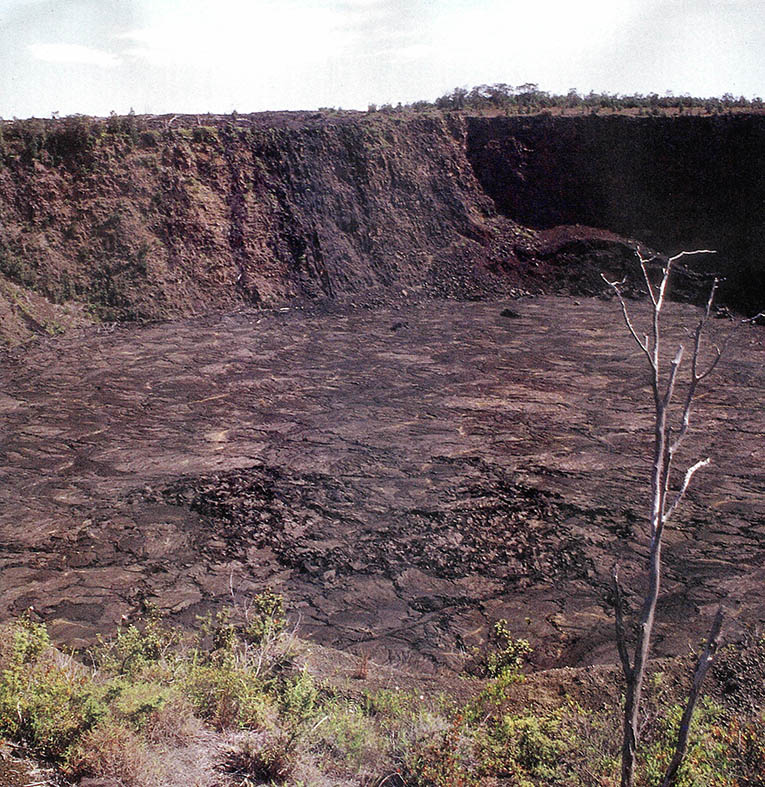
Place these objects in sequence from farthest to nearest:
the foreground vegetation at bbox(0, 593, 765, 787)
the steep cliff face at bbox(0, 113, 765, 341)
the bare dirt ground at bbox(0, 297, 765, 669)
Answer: the steep cliff face at bbox(0, 113, 765, 341) < the bare dirt ground at bbox(0, 297, 765, 669) < the foreground vegetation at bbox(0, 593, 765, 787)

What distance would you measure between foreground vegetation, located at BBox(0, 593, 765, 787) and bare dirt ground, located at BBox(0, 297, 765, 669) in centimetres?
83

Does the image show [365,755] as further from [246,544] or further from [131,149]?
[131,149]

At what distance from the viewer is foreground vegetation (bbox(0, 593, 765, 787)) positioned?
3.85 m

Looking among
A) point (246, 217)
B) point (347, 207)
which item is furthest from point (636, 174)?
point (246, 217)

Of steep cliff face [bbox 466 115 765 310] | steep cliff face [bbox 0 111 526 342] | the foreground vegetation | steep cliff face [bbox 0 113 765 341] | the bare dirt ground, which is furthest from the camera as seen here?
steep cliff face [bbox 466 115 765 310]

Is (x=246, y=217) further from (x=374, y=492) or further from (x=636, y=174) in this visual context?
(x=374, y=492)

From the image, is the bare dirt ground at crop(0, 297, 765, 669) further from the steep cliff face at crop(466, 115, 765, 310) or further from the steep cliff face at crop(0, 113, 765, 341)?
the steep cliff face at crop(466, 115, 765, 310)

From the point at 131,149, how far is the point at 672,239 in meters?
14.6

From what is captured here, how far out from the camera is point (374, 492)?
27.3ft

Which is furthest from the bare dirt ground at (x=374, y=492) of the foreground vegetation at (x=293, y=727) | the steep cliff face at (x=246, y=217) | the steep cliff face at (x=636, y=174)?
the steep cliff face at (x=636, y=174)

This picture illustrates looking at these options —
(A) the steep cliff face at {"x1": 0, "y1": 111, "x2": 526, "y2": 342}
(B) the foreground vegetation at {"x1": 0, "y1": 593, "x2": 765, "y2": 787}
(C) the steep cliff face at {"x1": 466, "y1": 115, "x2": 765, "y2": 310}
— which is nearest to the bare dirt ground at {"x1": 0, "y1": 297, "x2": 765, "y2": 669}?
(B) the foreground vegetation at {"x1": 0, "y1": 593, "x2": 765, "y2": 787}

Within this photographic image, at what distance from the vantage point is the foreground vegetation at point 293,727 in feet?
12.6

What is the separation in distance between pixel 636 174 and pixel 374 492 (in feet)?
57.5

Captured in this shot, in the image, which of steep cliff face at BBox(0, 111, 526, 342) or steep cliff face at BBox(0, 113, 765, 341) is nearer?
steep cliff face at BBox(0, 111, 526, 342)
